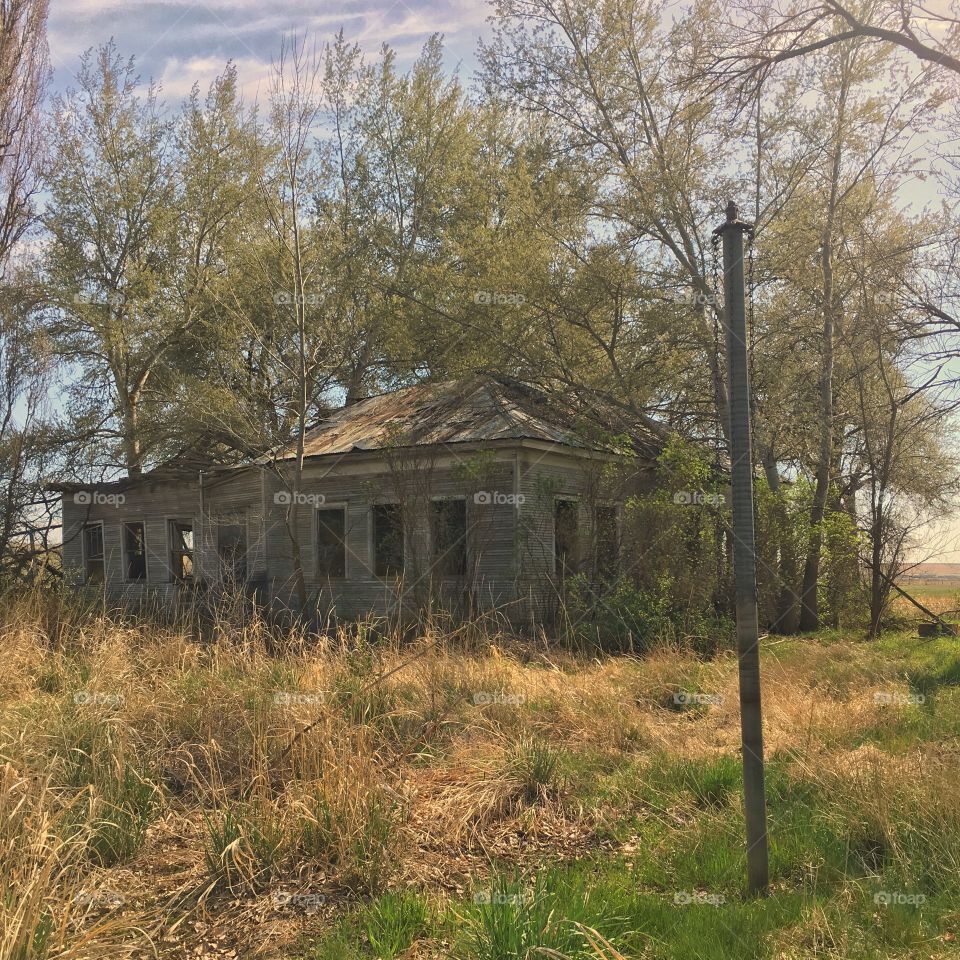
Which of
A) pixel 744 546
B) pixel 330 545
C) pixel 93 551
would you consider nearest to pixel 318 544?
pixel 330 545

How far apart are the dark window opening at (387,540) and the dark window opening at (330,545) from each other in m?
0.95

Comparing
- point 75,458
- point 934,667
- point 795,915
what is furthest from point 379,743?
point 75,458

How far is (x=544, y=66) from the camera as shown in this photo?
16.8 m

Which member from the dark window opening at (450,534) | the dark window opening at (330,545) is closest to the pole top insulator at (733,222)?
the dark window opening at (450,534)

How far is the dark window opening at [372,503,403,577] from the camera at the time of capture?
15.3 meters

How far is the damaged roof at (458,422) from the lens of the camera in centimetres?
1417

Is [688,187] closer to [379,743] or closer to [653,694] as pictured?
[653,694]

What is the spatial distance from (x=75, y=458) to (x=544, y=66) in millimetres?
16518

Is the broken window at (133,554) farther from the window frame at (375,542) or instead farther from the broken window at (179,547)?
the window frame at (375,542)

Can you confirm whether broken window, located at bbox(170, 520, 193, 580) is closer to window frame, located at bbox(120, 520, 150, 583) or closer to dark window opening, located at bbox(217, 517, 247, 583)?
window frame, located at bbox(120, 520, 150, 583)

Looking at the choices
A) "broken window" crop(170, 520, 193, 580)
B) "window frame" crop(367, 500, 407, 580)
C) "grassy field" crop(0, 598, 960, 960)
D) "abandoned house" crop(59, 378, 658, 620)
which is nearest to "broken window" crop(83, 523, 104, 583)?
"abandoned house" crop(59, 378, 658, 620)

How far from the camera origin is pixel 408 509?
1448cm

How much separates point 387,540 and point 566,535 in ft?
11.6

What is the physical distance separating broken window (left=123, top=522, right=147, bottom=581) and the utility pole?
20656mm
